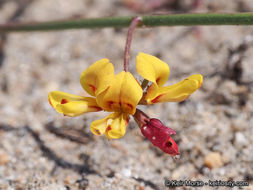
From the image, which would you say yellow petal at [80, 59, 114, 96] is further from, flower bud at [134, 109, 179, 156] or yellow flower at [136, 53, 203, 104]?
flower bud at [134, 109, 179, 156]

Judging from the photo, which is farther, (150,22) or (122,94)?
(150,22)

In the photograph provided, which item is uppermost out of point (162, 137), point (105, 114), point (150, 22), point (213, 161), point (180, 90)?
point (150, 22)

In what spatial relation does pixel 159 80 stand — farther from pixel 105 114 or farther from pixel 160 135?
pixel 105 114

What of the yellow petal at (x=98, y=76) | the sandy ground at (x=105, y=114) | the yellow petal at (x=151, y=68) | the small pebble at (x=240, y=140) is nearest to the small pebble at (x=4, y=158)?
the sandy ground at (x=105, y=114)

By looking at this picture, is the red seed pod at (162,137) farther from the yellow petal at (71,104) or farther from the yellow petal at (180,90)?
the yellow petal at (71,104)

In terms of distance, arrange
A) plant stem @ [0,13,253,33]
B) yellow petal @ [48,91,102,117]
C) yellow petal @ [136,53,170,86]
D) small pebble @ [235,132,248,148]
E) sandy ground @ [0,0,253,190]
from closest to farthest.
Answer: yellow petal @ [136,53,170,86], yellow petal @ [48,91,102,117], plant stem @ [0,13,253,33], sandy ground @ [0,0,253,190], small pebble @ [235,132,248,148]

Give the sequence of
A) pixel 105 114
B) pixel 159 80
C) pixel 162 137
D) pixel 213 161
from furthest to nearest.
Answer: pixel 105 114 < pixel 213 161 < pixel 159 80 < pixel 162 137

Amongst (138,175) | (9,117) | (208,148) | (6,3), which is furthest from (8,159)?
(6,3)

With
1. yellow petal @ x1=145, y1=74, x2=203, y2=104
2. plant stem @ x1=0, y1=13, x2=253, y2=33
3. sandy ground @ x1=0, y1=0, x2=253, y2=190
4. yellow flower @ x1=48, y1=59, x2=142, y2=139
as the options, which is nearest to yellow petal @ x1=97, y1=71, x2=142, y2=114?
yellow flower @ x1=48, y1=59, x2=142, y2=139

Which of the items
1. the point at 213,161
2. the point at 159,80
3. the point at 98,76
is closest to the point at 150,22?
the point at 159,80
